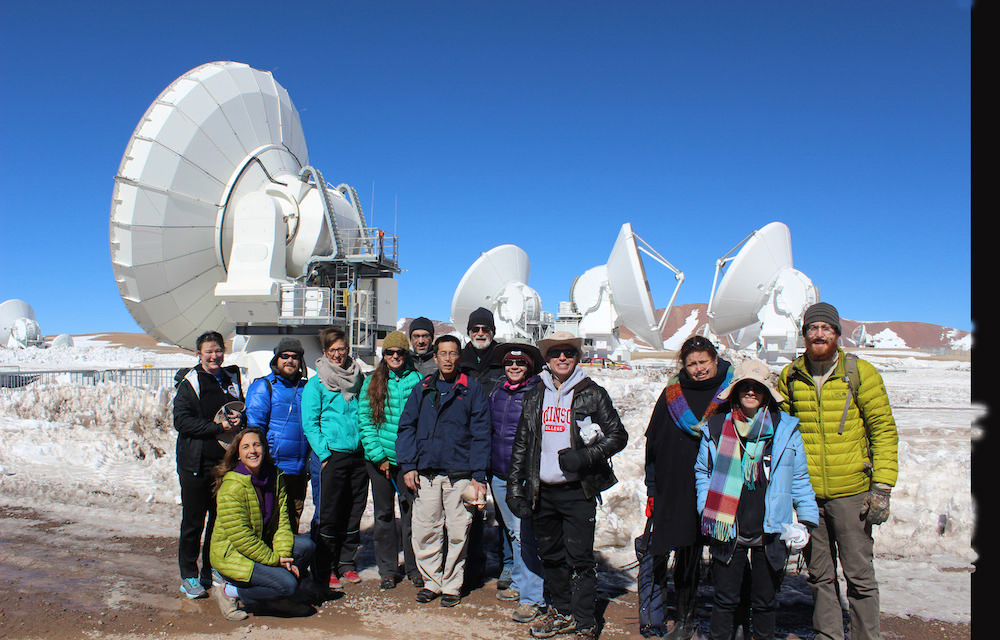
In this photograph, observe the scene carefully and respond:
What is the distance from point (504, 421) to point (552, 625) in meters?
1.38

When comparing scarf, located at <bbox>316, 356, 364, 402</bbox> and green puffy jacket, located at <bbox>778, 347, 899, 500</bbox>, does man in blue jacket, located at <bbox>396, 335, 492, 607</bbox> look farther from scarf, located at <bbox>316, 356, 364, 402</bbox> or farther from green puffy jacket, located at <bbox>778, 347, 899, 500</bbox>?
green puffy jacket, located at <bbox>778, 347, 899, 500</bbox>

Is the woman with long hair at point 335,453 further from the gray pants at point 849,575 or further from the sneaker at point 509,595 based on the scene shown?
the gray pants at point 849,575

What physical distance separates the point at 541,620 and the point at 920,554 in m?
3.86

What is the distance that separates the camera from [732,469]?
3.69m

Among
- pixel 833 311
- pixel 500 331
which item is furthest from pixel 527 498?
pixel 500 331

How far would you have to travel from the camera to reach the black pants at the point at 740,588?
369 cm

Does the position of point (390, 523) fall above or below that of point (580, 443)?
below

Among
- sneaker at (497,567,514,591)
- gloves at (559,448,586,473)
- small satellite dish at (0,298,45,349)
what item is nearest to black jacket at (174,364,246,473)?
sneaker at (497,567,514,591)

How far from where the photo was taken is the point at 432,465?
4684mm

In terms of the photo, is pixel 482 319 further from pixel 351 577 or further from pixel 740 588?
pixel 740 588

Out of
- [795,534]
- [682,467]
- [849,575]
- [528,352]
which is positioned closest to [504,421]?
[528,352]

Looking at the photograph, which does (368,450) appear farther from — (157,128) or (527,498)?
(157,128)

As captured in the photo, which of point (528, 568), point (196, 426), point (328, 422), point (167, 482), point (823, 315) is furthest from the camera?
point (167, 482)

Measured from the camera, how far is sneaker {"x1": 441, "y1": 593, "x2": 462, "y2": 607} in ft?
14.9
